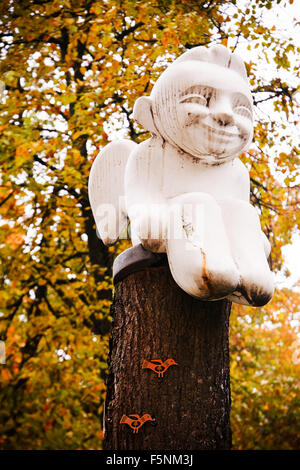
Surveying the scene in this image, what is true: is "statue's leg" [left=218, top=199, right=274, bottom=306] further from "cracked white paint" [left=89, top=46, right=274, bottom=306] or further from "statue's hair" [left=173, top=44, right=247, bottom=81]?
"statue's hair" [left=173, top=44, right=247, bottom=81]

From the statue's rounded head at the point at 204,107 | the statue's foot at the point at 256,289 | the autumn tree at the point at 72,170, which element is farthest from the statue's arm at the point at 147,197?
the autumn tree at the point at 72,170

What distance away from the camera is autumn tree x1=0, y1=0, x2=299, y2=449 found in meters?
4.49

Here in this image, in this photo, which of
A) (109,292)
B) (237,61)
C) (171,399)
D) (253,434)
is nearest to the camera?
(171,399)

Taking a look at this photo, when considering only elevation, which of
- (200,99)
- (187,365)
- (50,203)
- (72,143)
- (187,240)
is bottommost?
(187,365)

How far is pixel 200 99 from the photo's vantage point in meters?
1.95

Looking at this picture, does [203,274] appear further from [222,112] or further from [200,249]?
[222,112]

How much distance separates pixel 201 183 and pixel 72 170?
2653mm

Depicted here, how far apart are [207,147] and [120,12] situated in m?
3.57

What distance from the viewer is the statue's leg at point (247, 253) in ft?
5.95

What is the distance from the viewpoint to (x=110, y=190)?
249 cm

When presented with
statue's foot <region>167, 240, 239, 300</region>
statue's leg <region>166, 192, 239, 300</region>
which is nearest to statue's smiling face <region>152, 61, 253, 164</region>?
statue's leg <region>166, 192, 239, 300</region>

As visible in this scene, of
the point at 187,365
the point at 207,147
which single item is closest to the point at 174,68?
the point at 207,147

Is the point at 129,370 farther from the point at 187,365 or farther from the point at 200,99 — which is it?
the point at 200,99

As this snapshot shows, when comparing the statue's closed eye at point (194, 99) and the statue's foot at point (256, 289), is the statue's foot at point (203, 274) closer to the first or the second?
the statue's foot at point (256, 289)
